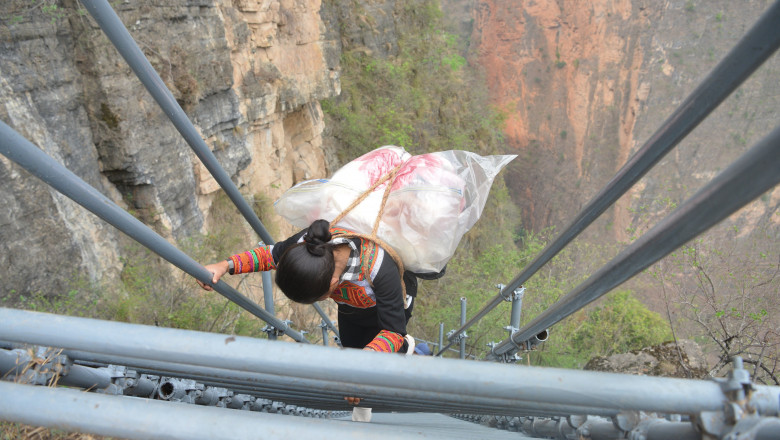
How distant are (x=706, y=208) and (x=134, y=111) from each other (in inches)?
234

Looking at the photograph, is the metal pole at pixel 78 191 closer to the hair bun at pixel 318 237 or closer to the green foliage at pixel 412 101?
the hair bun at pixel 318 237

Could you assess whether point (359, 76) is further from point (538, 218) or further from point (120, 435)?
point (538, 218)

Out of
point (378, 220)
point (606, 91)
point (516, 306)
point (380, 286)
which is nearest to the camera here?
point (380, 286)

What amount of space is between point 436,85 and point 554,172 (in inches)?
519

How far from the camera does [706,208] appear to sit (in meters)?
0.66

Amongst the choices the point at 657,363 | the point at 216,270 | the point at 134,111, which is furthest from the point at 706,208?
the point at 134,111

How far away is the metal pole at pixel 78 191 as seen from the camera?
3.46 ft

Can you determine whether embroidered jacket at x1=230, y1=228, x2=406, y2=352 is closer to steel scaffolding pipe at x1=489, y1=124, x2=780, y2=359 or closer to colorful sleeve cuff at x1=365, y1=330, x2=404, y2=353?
colorful sleeve cuff at x1=365, y1=330, x2=404, y2=353

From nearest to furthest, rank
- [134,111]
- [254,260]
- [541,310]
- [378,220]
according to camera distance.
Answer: [378,220]
[254,260]
[134,111]
[541,310]

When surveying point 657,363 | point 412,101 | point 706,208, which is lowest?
point 657,363

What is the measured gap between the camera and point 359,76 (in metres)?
12.0

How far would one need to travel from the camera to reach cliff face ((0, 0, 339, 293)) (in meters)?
4.11

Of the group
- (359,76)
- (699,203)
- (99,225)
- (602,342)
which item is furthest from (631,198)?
(699,203)

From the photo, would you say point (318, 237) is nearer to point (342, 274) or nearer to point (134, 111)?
point (342, 274)
